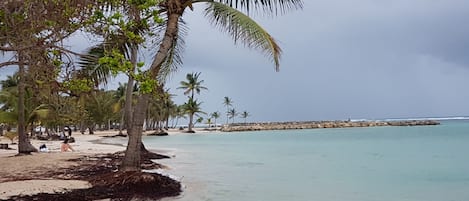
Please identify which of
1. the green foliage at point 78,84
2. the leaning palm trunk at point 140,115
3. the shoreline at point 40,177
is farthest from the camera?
the leaning palm trunk at point 140,115

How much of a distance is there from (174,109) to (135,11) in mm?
73052

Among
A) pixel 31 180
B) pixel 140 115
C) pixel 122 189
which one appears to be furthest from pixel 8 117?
pixel 122 189

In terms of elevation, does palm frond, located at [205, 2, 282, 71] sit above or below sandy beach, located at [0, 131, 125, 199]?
above

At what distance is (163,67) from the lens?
10.2 m

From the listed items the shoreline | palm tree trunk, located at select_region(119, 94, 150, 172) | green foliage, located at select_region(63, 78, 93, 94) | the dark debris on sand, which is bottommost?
the dark debris on sand

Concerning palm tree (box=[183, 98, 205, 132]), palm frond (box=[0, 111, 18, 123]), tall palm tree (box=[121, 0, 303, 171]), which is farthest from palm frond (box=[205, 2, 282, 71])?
palm tree (box=[183, 98, 205, 132])

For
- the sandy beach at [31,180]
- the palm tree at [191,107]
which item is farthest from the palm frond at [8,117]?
the palm tree at [191,107]

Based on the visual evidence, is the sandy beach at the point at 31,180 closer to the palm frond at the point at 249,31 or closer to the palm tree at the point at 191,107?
the palm frond at the point at 249,31

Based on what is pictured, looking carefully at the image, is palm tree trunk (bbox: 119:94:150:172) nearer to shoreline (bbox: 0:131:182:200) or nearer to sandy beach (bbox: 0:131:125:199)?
shoreline (bbox: 0:131:182:200)

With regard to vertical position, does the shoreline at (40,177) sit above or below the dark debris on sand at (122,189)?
above

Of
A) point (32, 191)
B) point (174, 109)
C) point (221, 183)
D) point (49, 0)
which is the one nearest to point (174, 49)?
point (221, 183)

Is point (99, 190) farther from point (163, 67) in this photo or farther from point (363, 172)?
point (363, 172)

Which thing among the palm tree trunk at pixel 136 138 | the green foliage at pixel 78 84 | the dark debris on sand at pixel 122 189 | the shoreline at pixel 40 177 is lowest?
the dark debris on sand at pixel 122 189

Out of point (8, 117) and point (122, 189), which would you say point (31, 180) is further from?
point (8, 117)
